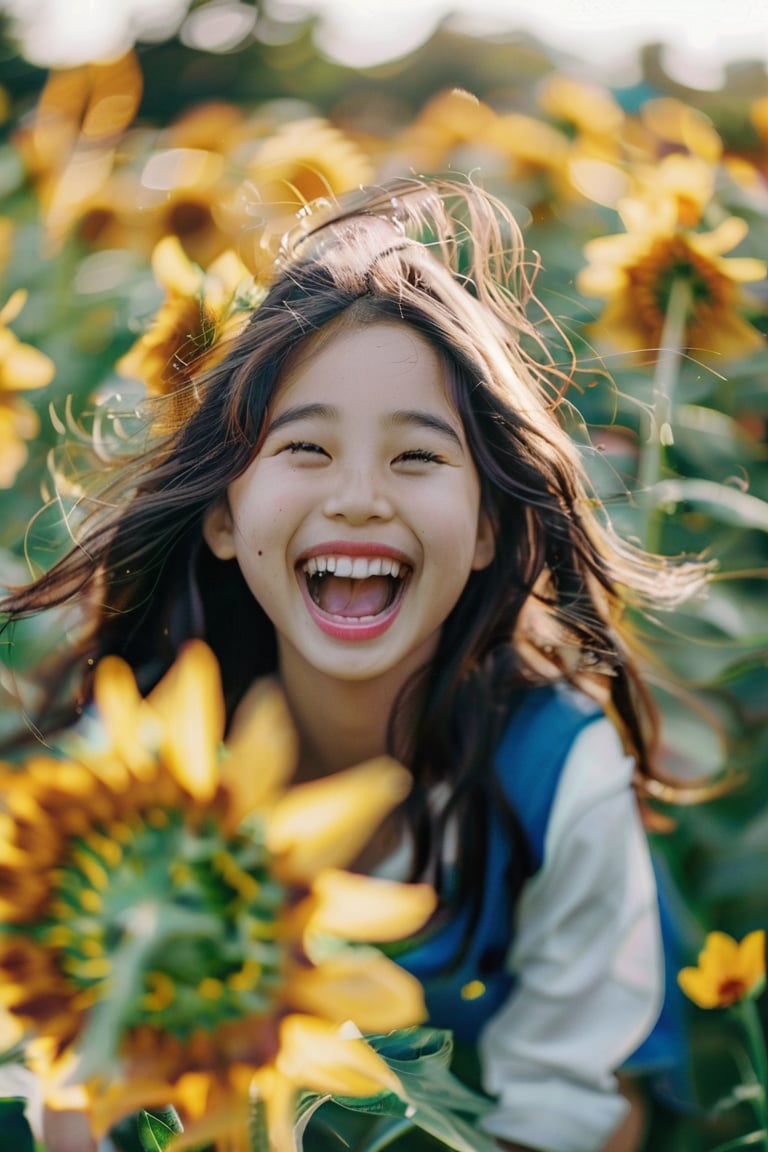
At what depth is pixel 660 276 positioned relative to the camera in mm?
878

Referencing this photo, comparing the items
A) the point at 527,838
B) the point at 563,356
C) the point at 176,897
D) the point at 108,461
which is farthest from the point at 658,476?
the point at 176,897

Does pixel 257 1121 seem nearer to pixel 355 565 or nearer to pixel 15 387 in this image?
pixel 355 565

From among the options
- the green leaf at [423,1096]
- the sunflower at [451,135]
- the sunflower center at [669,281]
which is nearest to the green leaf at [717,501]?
the sunflower center at [669,281]

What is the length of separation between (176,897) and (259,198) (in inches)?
20.3

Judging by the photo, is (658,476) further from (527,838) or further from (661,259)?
(527,838)

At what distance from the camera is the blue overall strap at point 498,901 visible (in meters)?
0.83

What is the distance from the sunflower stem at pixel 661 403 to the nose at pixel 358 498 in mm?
228

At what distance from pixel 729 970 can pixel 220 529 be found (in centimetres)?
47

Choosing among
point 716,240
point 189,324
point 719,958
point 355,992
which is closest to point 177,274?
point 189,324

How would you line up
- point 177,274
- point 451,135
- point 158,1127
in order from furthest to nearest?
point 451,135 < point 177,274 < point 158,1127

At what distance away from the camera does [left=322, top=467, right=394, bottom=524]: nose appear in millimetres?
685

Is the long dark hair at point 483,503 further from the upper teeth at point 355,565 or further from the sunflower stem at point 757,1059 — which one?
the sunflower stem at point 757,1059

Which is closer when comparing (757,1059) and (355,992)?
(355,992)

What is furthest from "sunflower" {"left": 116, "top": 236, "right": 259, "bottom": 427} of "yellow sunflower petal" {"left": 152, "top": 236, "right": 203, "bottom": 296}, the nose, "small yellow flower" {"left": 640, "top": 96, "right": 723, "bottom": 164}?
"small yellow flower" {"left": 640, "top": 96, "right": 723, "bottom": 164}
